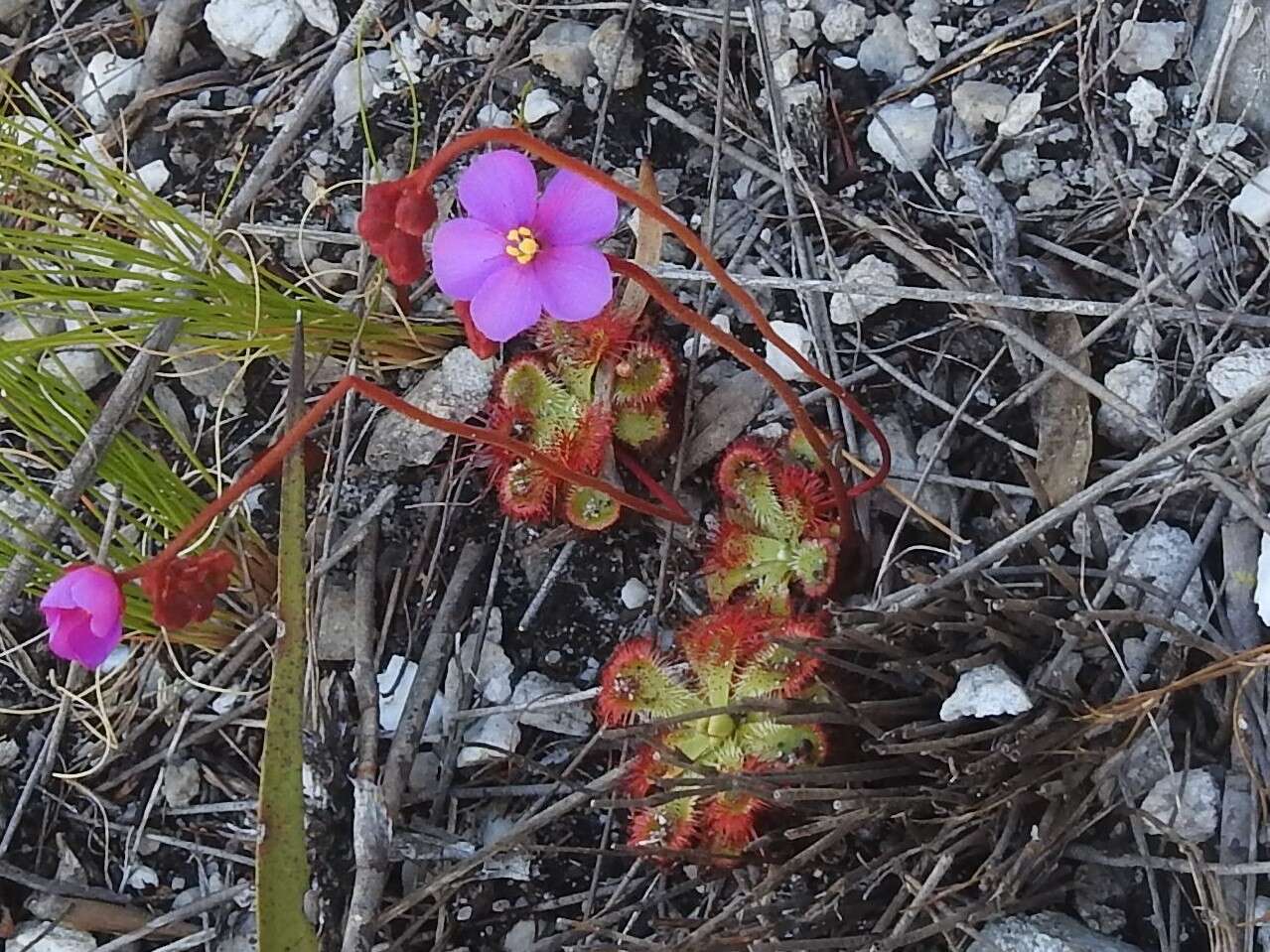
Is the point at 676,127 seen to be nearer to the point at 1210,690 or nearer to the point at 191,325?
the point at 191,325

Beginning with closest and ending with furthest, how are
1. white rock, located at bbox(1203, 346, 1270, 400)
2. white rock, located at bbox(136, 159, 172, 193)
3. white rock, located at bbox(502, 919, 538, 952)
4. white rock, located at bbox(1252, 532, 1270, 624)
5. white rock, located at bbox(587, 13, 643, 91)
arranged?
white rock, located at bbox(1252, 532, 1270, 624)
white rock, located at bbox(1203, 346, 1270, 400)
white rock, located at bbox(502, 919, 538, 952)
white rock, located at bbox(587, 13, 643, 91)
white rock, located at bbox(136, 159, 172, 193)

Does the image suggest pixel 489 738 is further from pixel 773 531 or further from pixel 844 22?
pixel 844 22

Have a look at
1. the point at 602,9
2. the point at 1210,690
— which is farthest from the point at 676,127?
the point at 1210,690

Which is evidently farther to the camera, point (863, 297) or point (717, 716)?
point (863, 297)

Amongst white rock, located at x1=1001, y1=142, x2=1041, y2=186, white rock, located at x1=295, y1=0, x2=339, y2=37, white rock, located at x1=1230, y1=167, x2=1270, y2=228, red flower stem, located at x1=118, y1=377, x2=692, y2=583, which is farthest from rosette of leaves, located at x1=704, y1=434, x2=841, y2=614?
white rock, located at x1=295, y1=0, x2=339, y2=37

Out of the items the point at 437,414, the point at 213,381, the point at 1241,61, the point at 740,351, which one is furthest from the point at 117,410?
the point at 1241,61

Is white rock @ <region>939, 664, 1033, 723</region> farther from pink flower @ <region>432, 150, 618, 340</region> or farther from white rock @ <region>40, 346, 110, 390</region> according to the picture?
white rock @ <region>40, 346, 110, 390</region>
